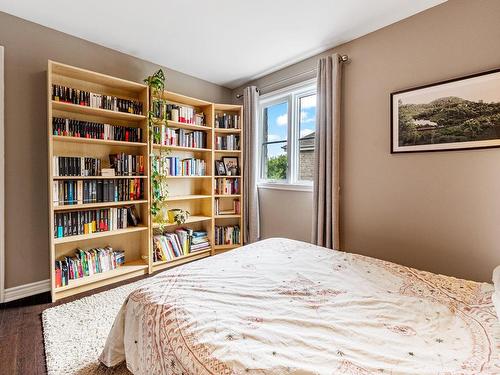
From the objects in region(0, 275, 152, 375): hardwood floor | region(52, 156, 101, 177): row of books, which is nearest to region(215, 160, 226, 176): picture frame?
region(52, 156, 101, 177): row of books

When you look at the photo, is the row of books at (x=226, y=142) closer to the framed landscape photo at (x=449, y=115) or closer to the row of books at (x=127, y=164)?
the row of books at (x=127, y=164)

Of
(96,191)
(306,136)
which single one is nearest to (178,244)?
(96,191)

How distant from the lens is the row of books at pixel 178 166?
2861 millimetres

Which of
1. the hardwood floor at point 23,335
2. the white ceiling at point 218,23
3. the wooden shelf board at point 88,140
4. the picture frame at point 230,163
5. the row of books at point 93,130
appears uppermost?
the white ceiling at point 218,23

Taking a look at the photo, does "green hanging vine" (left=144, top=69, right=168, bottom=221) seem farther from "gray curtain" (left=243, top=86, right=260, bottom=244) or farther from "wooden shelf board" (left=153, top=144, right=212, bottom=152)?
"gray curtain" (left=243, top=86, right=260, bottom=244)

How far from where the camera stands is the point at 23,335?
5.66 feet

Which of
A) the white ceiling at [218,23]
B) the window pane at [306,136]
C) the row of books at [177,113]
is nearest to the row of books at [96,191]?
the row of books at [177,113]

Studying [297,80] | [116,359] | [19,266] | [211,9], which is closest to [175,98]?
[211,9]

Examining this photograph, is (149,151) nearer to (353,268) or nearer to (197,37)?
(197,37)

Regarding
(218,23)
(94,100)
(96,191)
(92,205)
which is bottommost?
(92,205)

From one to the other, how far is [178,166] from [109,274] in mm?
1345

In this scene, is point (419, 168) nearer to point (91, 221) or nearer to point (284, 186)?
point (284, 186)


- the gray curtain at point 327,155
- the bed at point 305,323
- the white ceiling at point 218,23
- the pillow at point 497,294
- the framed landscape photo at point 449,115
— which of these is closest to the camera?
the bed at point 305,323

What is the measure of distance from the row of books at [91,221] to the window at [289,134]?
175cm
